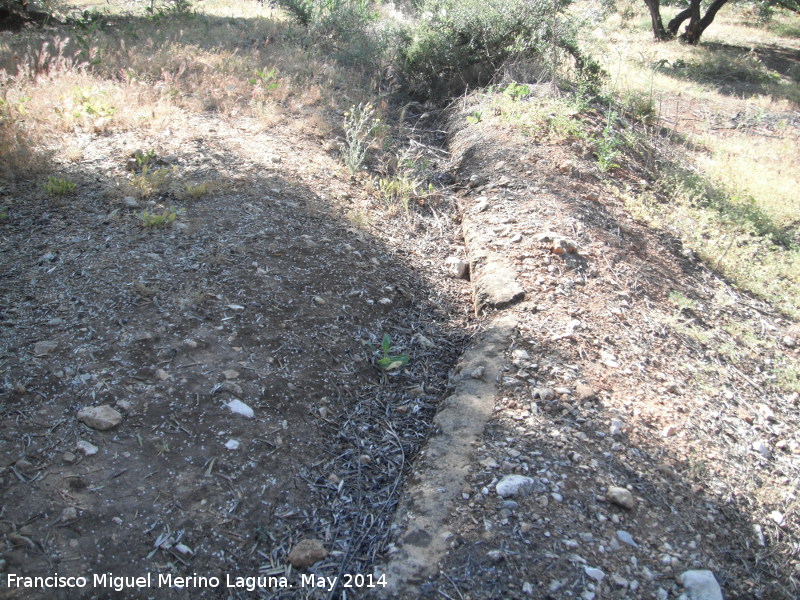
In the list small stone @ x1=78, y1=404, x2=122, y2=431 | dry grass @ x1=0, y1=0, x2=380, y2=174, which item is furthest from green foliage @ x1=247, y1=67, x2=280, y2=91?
small stone @ x1=78, y1=404, x2=122, y2=431

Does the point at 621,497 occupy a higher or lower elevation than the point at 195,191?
lower

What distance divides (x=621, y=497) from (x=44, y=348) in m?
2.66

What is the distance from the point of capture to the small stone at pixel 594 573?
190cm

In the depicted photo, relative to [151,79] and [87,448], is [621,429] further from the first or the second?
[151,79]

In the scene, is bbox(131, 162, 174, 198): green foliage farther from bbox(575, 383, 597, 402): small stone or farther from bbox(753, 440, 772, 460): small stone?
bbox(753, 440, 772, 460): small stone

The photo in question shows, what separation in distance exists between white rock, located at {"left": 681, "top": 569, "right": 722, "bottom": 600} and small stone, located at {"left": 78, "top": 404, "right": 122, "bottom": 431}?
90.9 inches

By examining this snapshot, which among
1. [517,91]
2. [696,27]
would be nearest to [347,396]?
[517,91]

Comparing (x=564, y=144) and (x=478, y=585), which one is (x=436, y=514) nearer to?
(x=478, y=585)

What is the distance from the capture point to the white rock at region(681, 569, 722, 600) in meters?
1.88

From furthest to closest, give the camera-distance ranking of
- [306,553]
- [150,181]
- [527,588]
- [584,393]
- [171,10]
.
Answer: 1. [171,10]
2. [150,181]
3. [584,393]
4. [306,553]
5. [527,588]

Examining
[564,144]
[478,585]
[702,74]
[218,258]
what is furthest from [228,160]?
[702,74]

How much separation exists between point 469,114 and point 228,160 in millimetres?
2898

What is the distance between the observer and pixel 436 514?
2123 millimetres

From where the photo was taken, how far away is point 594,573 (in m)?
1.91
